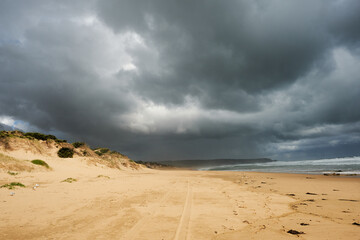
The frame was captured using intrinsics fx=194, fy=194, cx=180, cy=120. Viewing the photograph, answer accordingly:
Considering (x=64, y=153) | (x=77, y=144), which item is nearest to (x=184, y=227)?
(x=64, y=153)

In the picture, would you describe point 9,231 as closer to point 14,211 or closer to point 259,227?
point 14,211

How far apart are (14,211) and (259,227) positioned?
810cm

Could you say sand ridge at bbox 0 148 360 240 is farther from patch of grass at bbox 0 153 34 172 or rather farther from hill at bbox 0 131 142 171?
hill at bbox 0 131 142 171

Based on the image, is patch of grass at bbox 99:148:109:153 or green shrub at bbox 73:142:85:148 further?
patch of grass at bbox 99:148:109:153

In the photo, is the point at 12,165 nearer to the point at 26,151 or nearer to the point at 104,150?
the point at 26,151

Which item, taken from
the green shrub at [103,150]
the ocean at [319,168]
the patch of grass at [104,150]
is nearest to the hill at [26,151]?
the green shrub at [103,150]

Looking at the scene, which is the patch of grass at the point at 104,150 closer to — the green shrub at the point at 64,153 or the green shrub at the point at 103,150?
the green shrub at the point at 103,150

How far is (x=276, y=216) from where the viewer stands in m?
6.75

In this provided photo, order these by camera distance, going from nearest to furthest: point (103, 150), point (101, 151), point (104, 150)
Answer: point (101, 151) → point (103, 150) → point (104, 150)

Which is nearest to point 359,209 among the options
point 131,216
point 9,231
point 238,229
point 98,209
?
point 238,229

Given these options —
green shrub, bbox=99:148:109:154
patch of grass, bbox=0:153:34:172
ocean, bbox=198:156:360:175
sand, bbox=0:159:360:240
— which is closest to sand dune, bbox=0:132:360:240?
sand, bbox=0:159:360:240

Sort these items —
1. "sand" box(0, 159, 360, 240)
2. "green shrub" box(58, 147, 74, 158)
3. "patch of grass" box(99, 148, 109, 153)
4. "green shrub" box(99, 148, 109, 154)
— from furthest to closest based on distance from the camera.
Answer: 1. "patch of grass" box(99, 148, 109, 153)
2. "green shrub" box(99, 148, 109, 154)
3. "green shrub" box(58, 147, 74, 158)
4. "sand" box(0, 159, 360, 240)

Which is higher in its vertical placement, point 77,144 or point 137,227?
point 77,144

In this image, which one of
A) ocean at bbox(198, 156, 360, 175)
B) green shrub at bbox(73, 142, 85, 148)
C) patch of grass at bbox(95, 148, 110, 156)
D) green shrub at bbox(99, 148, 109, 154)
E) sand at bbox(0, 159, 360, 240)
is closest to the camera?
sand at bbox(0, 159, 360, 240)
